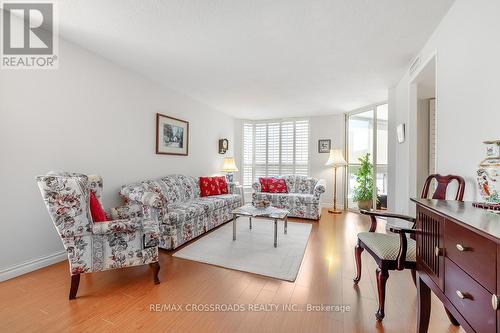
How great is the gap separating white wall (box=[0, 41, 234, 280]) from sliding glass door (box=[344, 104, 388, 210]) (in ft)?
13.7

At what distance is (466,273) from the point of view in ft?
2.60

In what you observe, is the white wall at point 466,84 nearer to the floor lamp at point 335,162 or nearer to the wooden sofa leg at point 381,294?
the wooden sofa leg at point 381,294

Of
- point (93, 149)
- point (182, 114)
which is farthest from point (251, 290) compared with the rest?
point (182, 114)

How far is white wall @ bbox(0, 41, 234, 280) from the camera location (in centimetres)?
196

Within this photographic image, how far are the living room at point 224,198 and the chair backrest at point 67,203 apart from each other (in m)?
0.01

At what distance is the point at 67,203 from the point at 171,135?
2.29 m

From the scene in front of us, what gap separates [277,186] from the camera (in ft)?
15.9

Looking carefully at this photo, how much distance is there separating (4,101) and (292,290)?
3094mm

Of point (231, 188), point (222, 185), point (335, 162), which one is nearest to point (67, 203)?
point (222, 185)

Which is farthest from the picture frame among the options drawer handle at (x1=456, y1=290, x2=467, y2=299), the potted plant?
drawer handle at (x1=456, y1=290, x2=467, y2=299)

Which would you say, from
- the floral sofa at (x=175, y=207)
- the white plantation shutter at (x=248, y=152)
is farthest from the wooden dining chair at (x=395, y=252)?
the white plantation shutter at (x=248, y=152)

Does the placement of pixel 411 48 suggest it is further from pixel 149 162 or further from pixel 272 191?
pixel 149 162

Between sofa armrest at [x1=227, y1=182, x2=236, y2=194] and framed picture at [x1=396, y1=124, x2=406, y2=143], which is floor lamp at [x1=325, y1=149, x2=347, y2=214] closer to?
framed picture at [x1=396, y1=124, x2=406, y2=143]

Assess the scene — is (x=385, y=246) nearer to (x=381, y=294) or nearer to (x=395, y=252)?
(x=395, y=252)
